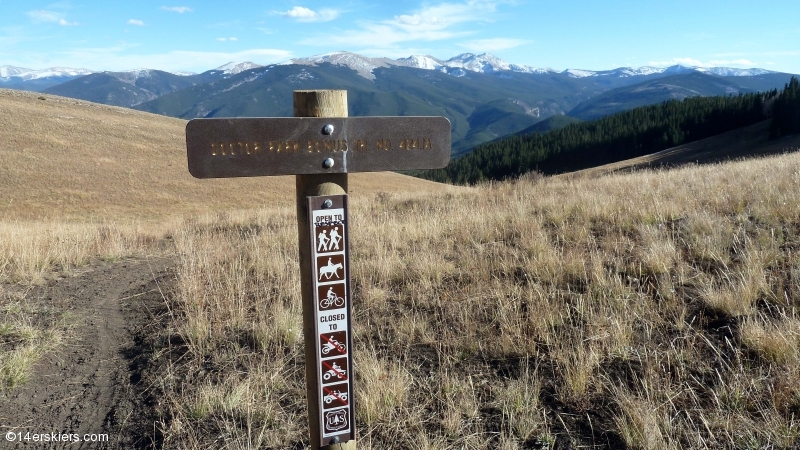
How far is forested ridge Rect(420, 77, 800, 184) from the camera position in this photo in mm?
86812

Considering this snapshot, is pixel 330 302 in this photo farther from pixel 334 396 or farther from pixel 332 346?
pixel 334 396

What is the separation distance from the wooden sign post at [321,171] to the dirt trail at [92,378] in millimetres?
1510

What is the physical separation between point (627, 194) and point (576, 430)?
636 cm

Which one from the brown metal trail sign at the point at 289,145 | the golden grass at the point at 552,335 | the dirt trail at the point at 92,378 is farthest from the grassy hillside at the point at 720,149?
the brown metal trail sign at the point at 289,145

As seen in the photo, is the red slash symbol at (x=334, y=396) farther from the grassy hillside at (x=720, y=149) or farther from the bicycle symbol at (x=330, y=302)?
the grassy hillside at (x=720, y=149)

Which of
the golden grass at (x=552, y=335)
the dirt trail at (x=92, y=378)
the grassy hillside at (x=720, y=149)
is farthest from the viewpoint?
the grassy hillside at (x=720, y=149)

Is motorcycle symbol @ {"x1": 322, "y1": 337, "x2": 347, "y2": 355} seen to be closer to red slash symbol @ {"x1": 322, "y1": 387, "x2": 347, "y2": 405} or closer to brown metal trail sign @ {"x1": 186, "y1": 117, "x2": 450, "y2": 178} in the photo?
red slash symbol @ {"x1": 322, "y1": 387, "x2": 347, "y2": 405}

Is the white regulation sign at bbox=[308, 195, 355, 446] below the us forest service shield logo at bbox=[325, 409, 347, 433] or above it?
above

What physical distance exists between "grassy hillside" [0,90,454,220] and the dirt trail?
2050 centimetres

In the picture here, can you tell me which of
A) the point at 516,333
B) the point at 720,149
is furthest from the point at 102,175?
the point at 720,149

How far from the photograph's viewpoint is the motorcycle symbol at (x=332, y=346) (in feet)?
8.23

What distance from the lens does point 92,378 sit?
414cm

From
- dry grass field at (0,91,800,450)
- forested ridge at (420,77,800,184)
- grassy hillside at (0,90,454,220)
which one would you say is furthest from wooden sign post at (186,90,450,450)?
forested ridge at (420,77,800,184)

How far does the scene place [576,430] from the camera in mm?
3129
